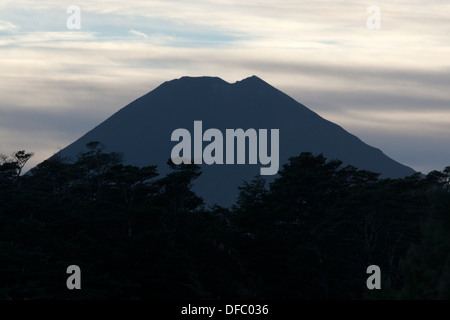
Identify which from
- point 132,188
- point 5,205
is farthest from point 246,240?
point 5,205

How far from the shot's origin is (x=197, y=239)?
48.8 m

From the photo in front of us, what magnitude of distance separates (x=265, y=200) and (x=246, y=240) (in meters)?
5.10

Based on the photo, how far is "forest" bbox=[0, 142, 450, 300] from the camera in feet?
147

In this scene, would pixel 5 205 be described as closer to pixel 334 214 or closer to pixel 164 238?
pixel 164 238

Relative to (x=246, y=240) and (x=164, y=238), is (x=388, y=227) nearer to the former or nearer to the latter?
(x=246, y=240)

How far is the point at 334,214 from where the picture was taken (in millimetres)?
53125

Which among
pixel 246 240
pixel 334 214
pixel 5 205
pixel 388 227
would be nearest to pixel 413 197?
pixel 388 227

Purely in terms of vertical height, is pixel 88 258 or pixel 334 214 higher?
pixel 334 214

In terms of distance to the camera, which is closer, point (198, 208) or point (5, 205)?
point (5, 205)

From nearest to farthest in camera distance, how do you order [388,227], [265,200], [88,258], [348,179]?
[88,258], [265,200], [388,227], [348,179]

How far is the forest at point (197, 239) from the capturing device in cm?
4481
